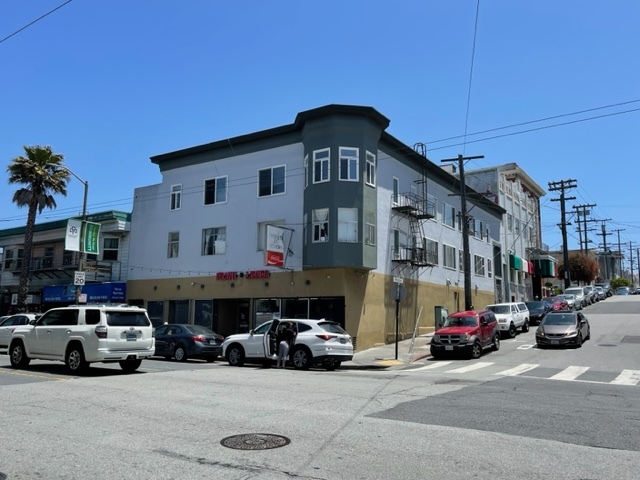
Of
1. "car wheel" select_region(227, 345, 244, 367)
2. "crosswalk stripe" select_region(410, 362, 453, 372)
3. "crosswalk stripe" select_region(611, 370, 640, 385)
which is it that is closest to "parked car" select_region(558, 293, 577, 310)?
"crosswalk stripe" select_region(410, 362, 453, 372)

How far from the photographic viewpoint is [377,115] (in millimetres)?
26844

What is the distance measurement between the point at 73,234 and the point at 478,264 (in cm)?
2914

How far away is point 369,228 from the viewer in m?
26.6

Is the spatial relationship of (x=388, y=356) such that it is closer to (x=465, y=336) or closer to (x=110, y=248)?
(x=465, y=336)

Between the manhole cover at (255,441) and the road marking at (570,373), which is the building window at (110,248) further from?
the manhole cover at (255,441)

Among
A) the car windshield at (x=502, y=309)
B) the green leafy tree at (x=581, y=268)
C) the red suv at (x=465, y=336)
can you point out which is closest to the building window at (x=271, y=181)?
the red suv at (x=465, y=336)

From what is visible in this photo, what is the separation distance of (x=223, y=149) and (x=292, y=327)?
54.2ft

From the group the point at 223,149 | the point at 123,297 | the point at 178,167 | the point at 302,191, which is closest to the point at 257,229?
the point at 302,191

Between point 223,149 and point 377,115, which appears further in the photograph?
point 223,149

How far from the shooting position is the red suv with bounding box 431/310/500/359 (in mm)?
20906

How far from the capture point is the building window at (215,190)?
30672mm

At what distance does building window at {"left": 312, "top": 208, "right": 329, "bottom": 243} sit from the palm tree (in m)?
Answer: 17.3

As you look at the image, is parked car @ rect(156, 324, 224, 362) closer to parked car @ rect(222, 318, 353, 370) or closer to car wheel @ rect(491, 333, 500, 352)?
parked car @ rect(222, 318, 353, 370)

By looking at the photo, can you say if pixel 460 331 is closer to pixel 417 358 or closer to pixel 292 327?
pixel 417 358
